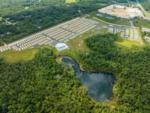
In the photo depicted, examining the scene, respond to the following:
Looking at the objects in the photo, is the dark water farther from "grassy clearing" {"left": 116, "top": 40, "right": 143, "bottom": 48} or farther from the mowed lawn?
"grassy clearing" {"left": 116, "top": 40, "right": 143, "bottom": 48}

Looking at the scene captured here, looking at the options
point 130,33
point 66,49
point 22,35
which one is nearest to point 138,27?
point 130,33

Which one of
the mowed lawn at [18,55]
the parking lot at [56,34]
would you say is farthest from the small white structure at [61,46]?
the mowed lawn at [18,55]

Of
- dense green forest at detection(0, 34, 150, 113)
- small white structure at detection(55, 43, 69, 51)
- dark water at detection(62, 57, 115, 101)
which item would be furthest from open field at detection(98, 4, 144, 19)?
dark water at detection(62, 57, 115, 101)

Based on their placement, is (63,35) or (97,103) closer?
(97,103)

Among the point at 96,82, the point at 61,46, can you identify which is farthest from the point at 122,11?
the point at 96,82

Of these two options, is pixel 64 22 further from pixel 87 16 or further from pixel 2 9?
pixel 2 9

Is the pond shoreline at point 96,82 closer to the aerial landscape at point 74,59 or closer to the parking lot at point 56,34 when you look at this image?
the aerial landscape at point 74,59

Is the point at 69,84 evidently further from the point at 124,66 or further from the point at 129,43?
the point at 129,43
